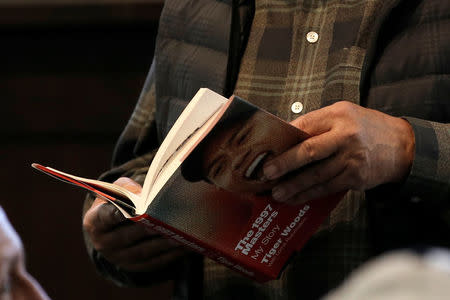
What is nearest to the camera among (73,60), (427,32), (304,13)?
(427,32)

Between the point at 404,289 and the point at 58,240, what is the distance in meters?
2.04

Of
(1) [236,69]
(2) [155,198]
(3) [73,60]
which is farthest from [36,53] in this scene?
(2) [155,198]

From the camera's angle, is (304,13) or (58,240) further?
(58,240)

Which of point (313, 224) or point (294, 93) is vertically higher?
point (294, 93)

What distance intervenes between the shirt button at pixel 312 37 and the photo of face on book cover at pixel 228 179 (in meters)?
0.28

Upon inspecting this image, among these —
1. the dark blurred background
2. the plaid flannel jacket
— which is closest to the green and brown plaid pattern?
the plaid flannel jacket

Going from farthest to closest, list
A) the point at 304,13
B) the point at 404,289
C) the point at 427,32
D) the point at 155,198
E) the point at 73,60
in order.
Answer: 1. the point at 73,60
2. the point at 304,13
3. the point at 427,32
4. the point at 155,198
5. the point at 404,289

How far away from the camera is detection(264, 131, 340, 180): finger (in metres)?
0.80

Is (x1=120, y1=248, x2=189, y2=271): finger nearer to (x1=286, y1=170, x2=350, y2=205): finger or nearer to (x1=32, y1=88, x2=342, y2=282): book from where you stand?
(x1=32, y1=88, x2=342, y2=282): book

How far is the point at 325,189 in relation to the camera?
85cm

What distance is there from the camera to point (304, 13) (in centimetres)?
109

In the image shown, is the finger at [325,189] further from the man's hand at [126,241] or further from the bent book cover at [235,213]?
the man's hand at [126,241]

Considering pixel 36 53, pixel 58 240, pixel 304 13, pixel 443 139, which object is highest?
pixel 304 13

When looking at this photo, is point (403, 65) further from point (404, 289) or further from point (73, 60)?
point (73, 60)
